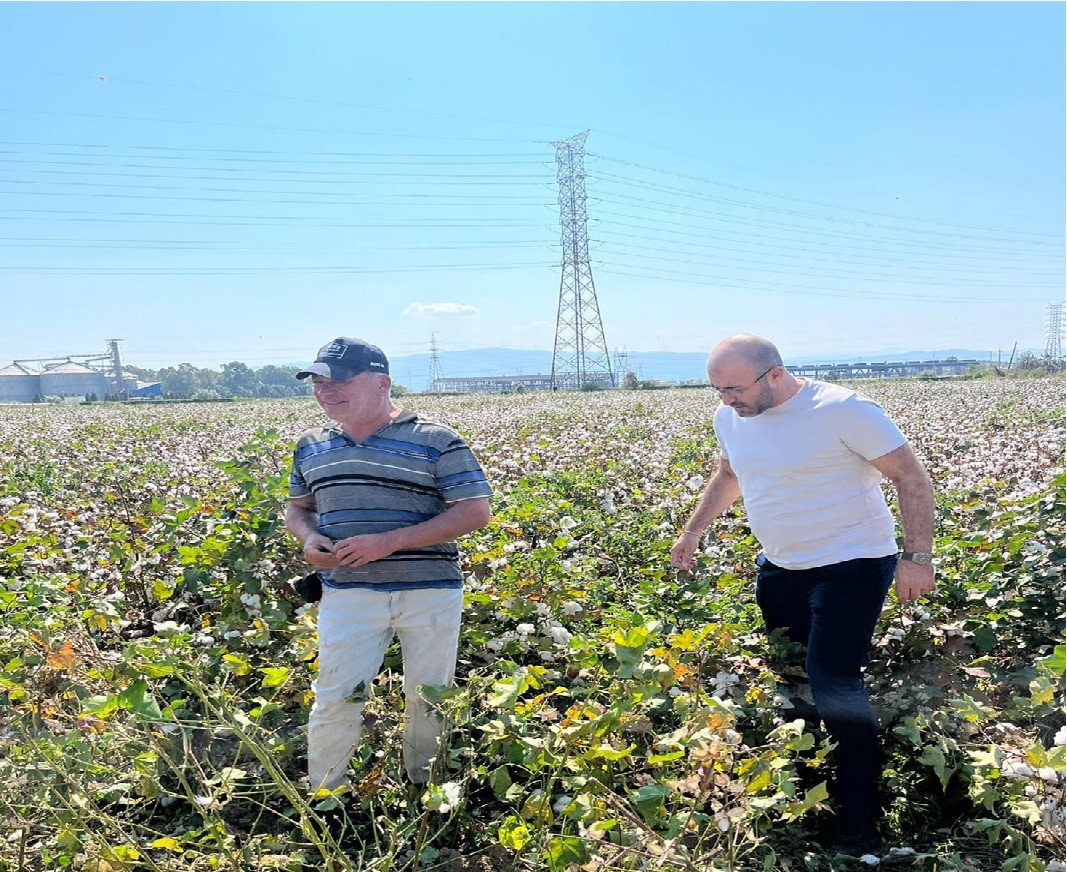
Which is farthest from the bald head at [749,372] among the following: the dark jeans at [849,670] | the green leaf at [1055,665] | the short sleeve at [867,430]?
the green leaf at [1055,665]

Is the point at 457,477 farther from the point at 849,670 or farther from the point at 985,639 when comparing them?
the point at 985,639

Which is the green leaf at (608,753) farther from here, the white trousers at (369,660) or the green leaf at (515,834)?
the white trousers at (369,660)

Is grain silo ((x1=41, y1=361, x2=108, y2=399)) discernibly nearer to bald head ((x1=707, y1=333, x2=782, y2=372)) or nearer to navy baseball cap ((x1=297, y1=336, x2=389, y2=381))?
navy baseball cap ((x1=297, y1=336, x2=389, y2=381))

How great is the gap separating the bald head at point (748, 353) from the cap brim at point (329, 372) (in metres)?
1.27

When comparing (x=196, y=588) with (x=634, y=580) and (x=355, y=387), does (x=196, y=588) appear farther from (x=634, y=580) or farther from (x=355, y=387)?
(x=634, y=580)

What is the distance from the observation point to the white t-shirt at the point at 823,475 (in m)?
2.76

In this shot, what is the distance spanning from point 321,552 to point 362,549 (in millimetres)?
160

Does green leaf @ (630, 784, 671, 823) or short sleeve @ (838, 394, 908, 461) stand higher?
short sleeve @ (838, 394, 908, 461)

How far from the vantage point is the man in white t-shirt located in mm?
2654

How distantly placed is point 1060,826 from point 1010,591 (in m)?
1.91

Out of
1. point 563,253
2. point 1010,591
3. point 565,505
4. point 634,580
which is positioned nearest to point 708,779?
point 1010,591

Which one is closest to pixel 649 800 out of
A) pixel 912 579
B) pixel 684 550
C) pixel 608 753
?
pixel 608 753

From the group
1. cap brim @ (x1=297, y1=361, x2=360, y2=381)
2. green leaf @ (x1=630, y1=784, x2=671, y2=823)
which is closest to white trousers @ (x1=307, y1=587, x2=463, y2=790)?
cap brim @ (x1=297, y1=361, x2=360, y2=381)

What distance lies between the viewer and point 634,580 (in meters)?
4.82
